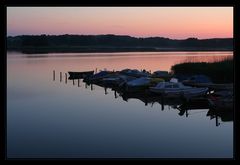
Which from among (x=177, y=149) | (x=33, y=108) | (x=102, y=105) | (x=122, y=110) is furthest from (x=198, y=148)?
(x=33, y=108)

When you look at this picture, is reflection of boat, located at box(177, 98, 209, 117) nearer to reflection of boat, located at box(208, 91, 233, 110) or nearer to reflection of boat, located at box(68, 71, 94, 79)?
reflection of boat, located at box(208, 91, 233, 110)

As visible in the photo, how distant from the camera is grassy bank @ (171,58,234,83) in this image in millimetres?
18453

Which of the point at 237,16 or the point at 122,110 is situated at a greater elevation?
the point at 237,16

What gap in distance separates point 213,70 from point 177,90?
6.42 metres

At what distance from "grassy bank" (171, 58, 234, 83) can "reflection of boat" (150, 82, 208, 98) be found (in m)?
3.72

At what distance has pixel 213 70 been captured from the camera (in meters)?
19.7

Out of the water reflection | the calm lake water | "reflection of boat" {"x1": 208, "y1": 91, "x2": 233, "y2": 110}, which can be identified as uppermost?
"reflection of boat" {"x1": 208, "y1": 91, "x2": 233, "y2": 110}

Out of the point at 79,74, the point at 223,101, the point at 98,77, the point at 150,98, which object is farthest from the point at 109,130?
the point at 79,74

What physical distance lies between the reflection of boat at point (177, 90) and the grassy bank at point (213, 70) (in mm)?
3719

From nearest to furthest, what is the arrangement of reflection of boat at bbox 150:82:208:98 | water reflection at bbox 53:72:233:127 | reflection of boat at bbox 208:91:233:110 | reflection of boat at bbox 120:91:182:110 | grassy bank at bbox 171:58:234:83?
1. reflection of boat at bbox 208:91:233:110
2. water reflection at bbox 53:72:233:127
3. reflection of boat at bbox 150:82:208:98
4. reflection of boat at bbox 120:91:182:110
5. grassy bank at bbox 171:58:234:83

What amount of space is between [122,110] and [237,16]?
42.6ft

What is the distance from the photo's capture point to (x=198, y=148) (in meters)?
8.70

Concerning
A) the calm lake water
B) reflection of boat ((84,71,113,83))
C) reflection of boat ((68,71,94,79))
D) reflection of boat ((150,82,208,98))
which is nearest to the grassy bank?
reflection of boat ((150,82,208,98))
